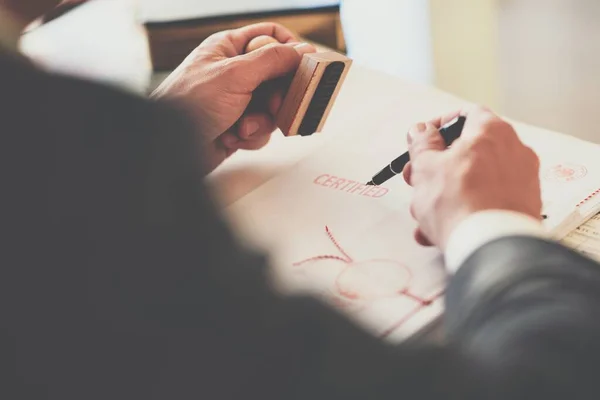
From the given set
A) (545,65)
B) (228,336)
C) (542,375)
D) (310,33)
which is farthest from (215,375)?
(545,65)

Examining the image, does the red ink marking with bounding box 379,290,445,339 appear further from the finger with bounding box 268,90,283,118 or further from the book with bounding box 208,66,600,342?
the finger with bounding box 268,90,283,118

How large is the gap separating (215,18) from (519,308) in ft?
2.79

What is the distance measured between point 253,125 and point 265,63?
0.24ft

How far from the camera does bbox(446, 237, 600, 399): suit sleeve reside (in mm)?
315

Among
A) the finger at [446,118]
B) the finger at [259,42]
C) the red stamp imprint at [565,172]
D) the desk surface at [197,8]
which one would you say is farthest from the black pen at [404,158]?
the desk surface at [197,8]

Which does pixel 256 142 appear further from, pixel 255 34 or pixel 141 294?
pixel 141 294

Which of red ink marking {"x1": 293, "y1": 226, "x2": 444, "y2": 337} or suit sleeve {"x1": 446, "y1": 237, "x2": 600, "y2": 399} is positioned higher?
suit sleeve {"x1": 446, "y1": 237, "x2": 600, "y2": 399}

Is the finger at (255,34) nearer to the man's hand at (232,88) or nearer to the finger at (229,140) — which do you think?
the man's hand at (232,88)

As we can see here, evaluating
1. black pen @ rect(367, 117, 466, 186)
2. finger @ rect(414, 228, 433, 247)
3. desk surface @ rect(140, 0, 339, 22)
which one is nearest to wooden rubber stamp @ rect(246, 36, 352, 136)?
black pen @ rect(367, 117, 466, 186)

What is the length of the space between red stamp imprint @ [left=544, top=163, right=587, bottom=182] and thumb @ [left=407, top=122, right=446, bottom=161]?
125 mm

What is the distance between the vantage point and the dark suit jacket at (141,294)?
10.0 inches

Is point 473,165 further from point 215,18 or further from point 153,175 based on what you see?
point 215,18

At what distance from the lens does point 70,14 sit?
29.2 inches

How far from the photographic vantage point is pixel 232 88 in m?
0.73
